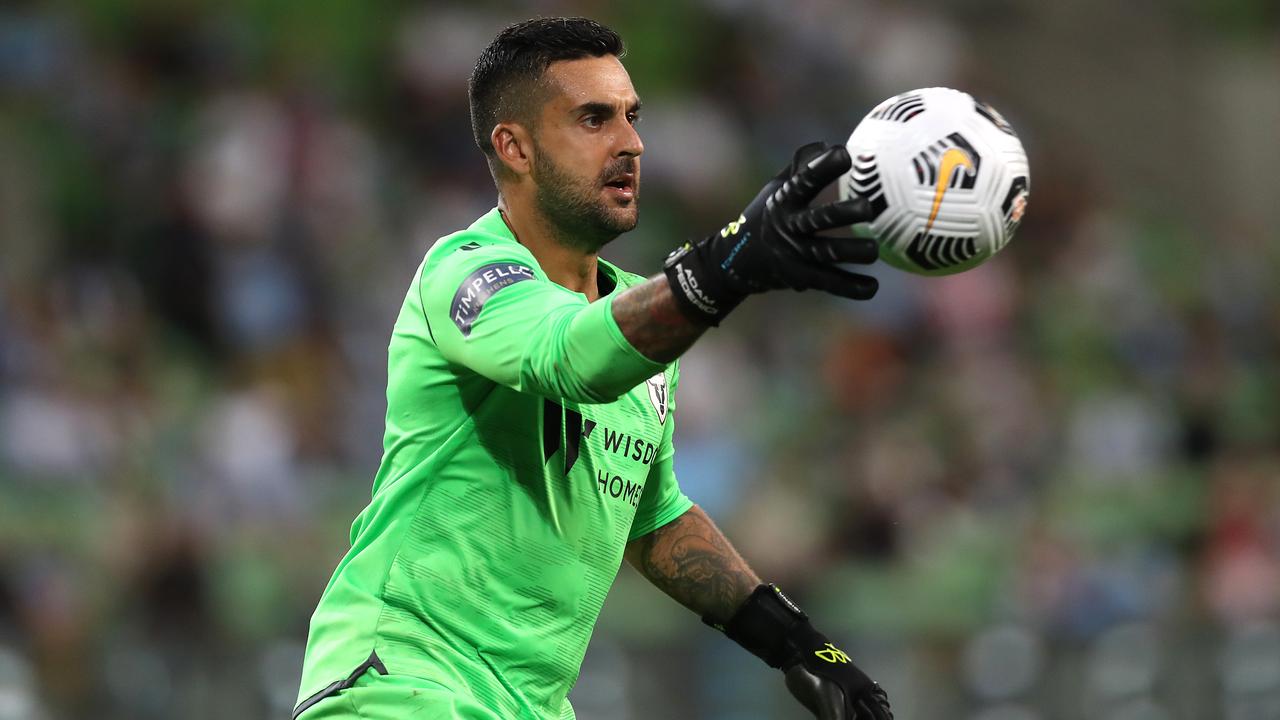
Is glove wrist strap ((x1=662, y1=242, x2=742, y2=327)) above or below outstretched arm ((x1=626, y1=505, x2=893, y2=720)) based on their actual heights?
above

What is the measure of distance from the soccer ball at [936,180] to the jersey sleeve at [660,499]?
1.32 metres

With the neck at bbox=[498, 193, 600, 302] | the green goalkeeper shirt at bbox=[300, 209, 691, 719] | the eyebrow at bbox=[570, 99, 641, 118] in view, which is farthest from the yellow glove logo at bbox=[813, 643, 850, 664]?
the eyebrow at bbox=[570, 99, 641, 118]

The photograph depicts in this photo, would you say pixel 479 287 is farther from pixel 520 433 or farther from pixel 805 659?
pixel 805 659

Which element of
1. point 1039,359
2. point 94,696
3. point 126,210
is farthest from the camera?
point 1039,359

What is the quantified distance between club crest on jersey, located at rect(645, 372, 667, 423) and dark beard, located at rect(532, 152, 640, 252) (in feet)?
1.39

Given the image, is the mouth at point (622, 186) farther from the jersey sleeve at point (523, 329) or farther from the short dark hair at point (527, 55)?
the jersey sleeve at point (523, 329)

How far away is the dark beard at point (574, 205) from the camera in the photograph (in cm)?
472

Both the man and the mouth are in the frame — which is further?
the mouth

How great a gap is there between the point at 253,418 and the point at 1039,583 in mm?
4767

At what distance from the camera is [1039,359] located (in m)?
12.8

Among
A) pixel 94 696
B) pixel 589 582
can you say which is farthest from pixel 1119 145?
pixel 589 582

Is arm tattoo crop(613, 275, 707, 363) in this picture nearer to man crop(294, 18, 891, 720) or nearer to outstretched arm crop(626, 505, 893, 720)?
man crop(294, 18, 891, 720)

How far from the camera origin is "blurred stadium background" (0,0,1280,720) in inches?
383

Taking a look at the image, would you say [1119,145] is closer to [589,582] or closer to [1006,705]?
[1006,705]
